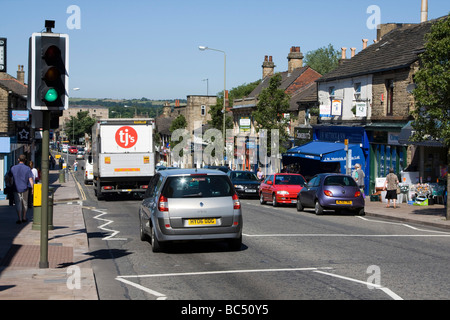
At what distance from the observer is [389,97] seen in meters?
34.6

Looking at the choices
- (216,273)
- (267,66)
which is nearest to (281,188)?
(216,273)

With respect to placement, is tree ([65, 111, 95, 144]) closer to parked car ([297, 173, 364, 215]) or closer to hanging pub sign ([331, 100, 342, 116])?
hanging pub sign ([331, 100, 342, 116])

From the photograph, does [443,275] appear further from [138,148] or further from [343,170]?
[343,170]

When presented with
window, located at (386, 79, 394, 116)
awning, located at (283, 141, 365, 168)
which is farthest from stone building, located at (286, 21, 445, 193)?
awning, located at (283, 141, 365, 168)

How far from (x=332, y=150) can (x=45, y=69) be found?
29541mm

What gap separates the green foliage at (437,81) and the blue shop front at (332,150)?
638 inches

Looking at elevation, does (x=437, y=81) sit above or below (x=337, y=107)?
below

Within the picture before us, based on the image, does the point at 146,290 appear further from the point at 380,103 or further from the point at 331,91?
the point at 331,91

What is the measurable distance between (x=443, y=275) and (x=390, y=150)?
79.6 feet

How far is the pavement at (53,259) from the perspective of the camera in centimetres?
886
